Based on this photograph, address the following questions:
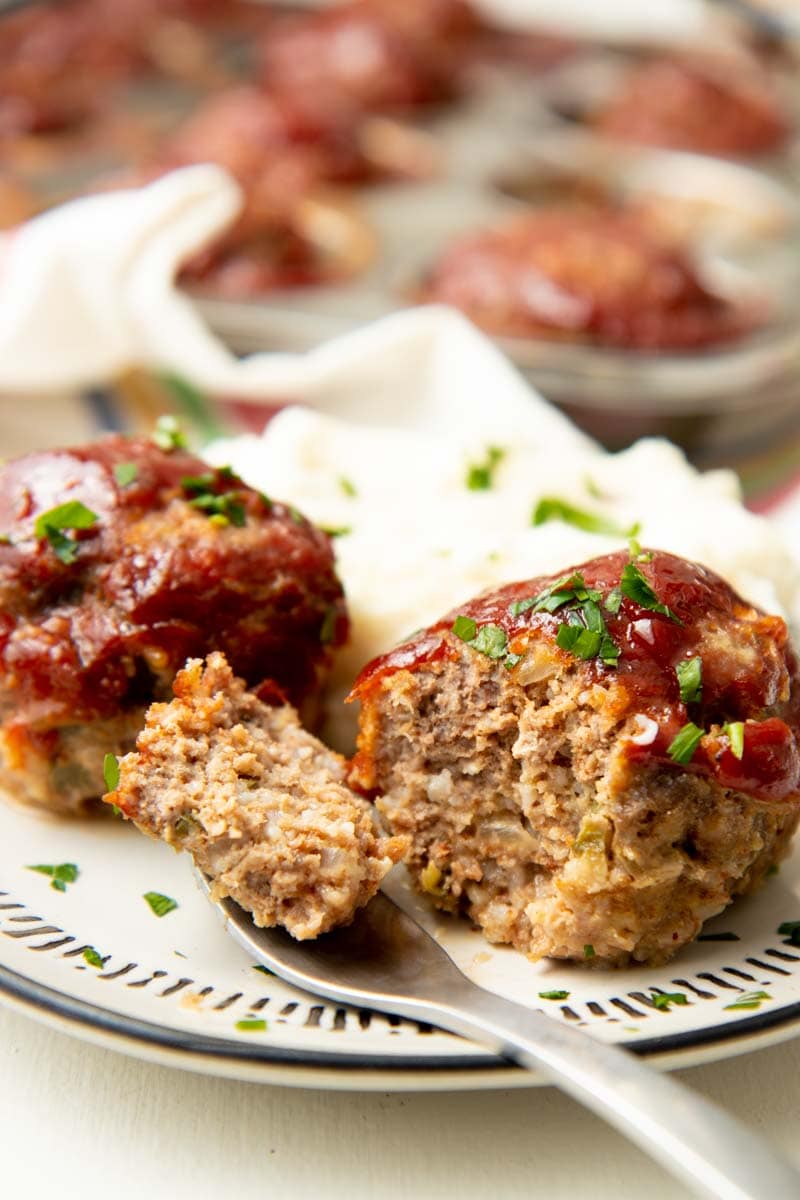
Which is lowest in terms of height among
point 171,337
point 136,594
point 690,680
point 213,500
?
point 171,337

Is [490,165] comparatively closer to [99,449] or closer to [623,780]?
[99,449]

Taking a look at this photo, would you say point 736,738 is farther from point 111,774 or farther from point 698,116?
point 698,116

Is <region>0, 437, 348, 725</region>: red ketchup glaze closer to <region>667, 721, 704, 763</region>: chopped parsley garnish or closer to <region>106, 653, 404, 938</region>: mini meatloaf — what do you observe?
<region>106, 653, 404, 938</region>: mini meatloaf

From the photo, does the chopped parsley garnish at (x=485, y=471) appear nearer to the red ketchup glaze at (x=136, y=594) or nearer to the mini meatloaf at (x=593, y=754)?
the red ketchup glaze at (x=136, y=594)

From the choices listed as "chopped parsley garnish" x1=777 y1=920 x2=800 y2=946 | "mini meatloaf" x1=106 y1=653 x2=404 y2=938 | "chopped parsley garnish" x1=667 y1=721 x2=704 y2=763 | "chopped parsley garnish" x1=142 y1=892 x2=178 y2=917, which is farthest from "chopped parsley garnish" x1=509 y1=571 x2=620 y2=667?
"chopped parsley garnish" x1=142 y1=892 x2=178 y2=917

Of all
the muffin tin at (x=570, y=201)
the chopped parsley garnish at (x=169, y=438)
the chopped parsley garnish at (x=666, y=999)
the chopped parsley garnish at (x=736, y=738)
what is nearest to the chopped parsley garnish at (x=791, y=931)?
the chopped parsley garnish at (x=666, y=999)

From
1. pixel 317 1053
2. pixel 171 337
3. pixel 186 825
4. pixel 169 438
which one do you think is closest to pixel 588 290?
pixel 171 337
